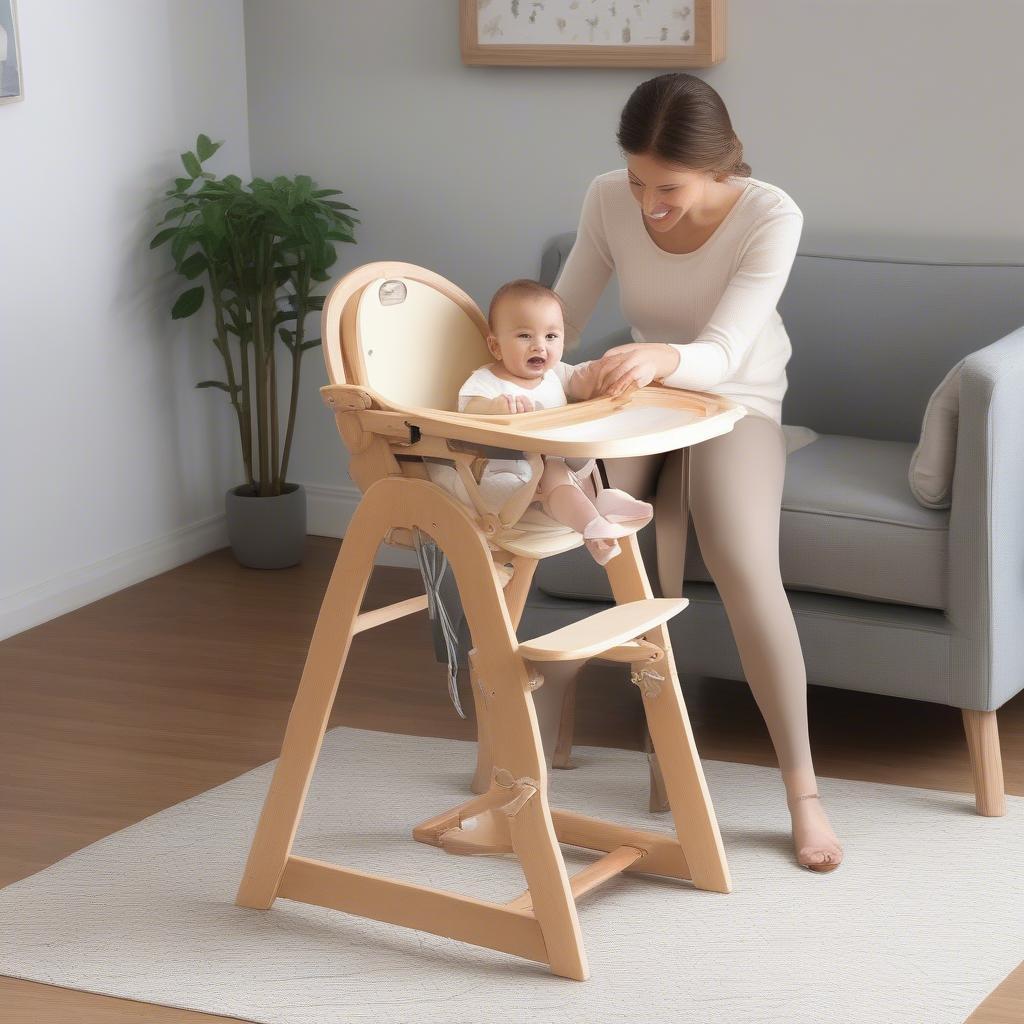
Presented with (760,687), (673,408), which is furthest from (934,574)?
(673,408)

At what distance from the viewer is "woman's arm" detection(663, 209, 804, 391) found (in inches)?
84.3

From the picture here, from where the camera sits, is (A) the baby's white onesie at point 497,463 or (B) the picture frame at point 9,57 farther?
(B) the picture frame at point 9,57

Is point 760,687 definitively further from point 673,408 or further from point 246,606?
point 246,606

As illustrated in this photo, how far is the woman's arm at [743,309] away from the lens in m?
2.14

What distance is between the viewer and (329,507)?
394 cm

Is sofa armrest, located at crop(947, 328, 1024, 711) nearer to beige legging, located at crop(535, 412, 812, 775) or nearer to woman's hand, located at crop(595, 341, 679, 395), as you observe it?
beige legging, located at crop(535, 412, 812, 775)

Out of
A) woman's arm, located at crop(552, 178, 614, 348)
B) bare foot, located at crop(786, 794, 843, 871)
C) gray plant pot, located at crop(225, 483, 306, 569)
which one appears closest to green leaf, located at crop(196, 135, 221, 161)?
gray plant pot, located at crop(225, 483, 306, 569)

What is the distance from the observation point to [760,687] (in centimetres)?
226

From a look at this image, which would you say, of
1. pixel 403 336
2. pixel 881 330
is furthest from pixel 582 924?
pixel 881 330

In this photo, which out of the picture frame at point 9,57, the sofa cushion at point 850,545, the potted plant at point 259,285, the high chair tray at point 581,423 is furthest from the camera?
the potted plant at point 259,285

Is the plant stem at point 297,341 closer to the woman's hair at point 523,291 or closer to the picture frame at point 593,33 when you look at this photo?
the picture frame at point 593,33

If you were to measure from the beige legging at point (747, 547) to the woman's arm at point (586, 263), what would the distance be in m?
0.29

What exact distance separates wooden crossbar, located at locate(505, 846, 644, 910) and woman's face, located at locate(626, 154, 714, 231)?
884 millimetres

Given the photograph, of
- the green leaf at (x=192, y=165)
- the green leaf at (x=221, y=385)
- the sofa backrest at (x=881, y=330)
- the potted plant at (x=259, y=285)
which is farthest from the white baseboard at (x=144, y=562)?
the sofa backrest at (x=881, y=330)
